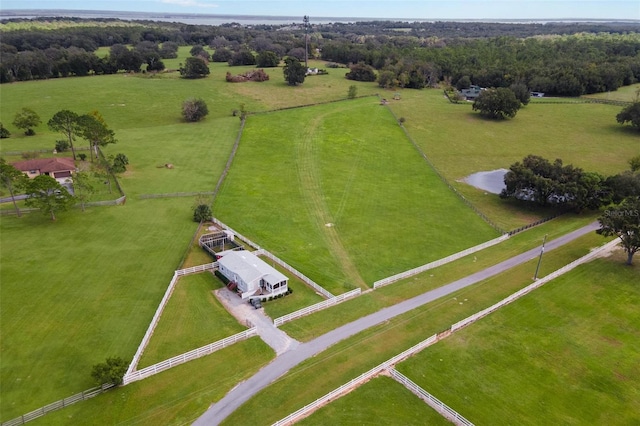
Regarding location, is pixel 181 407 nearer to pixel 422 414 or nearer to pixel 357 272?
pixel 422 414

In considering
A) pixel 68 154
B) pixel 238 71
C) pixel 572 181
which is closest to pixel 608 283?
pixel 572 181

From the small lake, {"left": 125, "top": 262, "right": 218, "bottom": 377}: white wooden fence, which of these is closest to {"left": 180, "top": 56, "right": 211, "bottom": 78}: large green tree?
the small lake

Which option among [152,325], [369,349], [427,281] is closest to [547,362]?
[427,281]

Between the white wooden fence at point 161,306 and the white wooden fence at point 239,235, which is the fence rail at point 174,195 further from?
the white wooden fence at point 161,306

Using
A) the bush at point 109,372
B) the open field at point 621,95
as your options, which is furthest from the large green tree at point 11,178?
the open field at point 621,95

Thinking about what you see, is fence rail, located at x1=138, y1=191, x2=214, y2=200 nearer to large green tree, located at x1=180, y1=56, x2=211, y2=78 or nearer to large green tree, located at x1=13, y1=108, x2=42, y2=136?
large green tree, located at x1=13, y1=108, x2=42, y2=136

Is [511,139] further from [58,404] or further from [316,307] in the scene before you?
[58,404]
